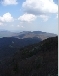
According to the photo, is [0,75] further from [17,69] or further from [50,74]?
[50,74]

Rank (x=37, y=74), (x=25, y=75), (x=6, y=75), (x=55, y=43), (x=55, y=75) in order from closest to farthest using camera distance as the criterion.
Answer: (x=55, y=75), (x=37, y=74), (x=25, y=75), (x=6, y=75), (x=55, y=43)

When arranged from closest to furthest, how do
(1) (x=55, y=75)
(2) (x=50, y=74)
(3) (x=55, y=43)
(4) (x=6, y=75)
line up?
(1) (x=55, y=75), (2) (x=50, y=74), (4) (x=6, y=75), (3) (x=55, y=43)

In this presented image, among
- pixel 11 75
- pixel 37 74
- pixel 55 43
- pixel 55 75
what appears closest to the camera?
pixel 55 75

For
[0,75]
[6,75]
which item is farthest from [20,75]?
[0,75]

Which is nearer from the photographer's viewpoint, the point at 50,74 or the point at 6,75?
the point at 50,74

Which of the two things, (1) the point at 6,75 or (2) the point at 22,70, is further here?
(1) the point at 6,75

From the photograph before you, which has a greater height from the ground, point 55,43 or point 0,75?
point 55,43

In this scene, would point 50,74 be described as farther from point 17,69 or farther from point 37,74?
point 17,69

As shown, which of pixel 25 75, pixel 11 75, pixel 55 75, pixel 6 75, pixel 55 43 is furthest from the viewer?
pixel 55 43

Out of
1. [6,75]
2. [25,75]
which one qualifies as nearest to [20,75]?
[25,75]
